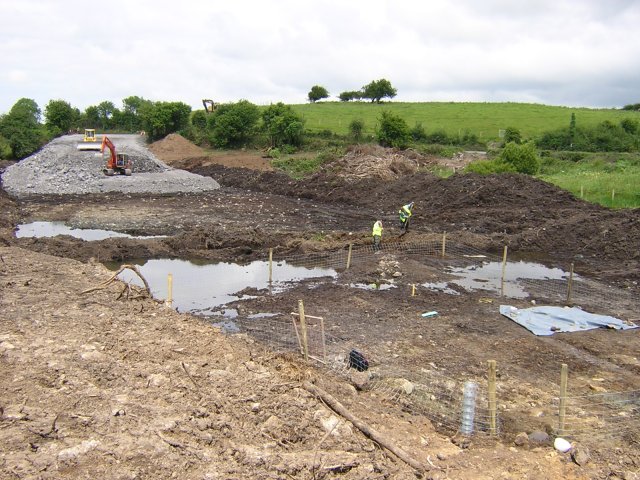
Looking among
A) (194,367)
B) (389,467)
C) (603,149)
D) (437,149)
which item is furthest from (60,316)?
(603,149)

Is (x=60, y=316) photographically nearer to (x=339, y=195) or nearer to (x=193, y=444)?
(x=193, y=444)

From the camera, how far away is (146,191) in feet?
99.8

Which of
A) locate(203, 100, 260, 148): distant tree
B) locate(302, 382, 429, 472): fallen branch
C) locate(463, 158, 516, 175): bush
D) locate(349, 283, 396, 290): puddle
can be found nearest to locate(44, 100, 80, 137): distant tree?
locate(203, 100, 260, 148): distant tree

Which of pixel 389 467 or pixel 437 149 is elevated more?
pixel 437 149

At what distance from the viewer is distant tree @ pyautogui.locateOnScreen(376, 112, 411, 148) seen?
42.7 meters

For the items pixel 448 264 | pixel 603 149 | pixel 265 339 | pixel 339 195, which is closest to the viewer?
pixel 265 339

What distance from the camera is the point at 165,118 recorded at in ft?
174

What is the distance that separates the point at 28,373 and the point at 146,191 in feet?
81.0

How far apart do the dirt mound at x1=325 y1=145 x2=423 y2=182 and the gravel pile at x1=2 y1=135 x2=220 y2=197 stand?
25.8 ft

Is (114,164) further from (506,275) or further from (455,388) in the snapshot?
(455,388)

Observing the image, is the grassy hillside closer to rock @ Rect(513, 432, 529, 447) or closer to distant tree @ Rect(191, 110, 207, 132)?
distant tree @ Rect(191, 110, 207, 132)

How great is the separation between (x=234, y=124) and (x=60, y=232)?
27.8 meters

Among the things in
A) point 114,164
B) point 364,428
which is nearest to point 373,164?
point 114,164

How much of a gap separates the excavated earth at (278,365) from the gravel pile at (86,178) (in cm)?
998
